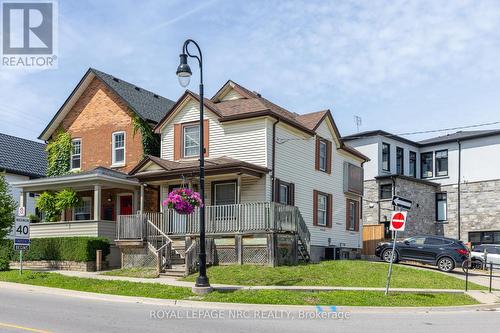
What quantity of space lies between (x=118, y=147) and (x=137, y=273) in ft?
31.7

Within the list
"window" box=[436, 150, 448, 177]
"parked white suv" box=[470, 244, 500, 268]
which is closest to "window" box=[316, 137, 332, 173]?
"parked white suv" box=[470, 244, 500, 268]

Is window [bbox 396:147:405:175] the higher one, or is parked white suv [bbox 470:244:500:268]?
window [bbox 396:147:405:175]

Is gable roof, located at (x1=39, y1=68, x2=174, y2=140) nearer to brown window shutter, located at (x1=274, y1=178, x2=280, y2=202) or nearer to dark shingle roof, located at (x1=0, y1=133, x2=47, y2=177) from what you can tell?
dark shingle roof, located at (x1=0, y1=133, x2=47, y2=177)

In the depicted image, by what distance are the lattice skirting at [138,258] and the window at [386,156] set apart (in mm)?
23187

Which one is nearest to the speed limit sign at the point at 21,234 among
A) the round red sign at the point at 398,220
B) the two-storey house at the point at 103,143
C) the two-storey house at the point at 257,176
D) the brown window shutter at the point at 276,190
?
the two-storey house at the point at 103,143

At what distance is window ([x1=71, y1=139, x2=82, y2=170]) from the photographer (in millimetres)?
32250

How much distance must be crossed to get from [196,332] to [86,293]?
7.96 m

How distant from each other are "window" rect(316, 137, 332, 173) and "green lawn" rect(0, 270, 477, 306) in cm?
1292

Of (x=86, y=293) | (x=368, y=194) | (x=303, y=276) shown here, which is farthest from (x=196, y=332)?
(x=368, y=194)

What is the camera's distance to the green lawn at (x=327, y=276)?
19750 mm

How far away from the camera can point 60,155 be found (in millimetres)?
32500

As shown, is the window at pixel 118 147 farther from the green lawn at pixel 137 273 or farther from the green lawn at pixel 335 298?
the green lawn at pixel 335 298

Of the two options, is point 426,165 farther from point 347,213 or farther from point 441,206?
point 347,213

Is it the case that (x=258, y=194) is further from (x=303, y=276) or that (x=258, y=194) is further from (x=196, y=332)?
(x=196, y=332)
